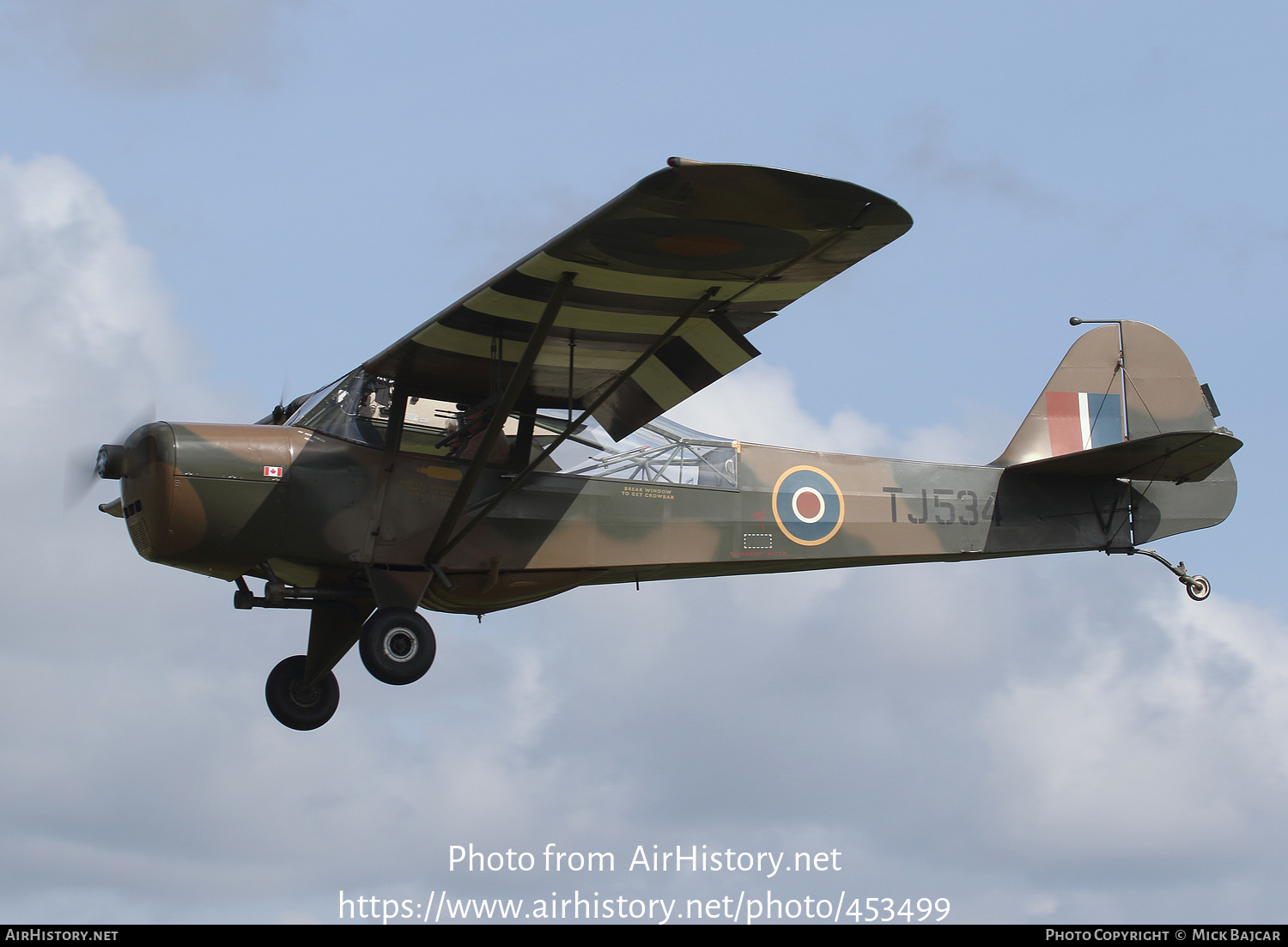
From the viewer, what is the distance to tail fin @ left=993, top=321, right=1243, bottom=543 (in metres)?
13.6

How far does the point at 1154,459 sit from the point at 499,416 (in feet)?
18.4

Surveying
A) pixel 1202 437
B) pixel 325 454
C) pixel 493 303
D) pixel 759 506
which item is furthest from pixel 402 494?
pixel 1202 437

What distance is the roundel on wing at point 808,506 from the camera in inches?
497

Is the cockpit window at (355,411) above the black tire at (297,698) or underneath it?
above

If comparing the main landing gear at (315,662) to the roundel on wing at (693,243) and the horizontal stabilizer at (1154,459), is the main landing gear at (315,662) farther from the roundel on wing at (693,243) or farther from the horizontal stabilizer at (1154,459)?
the horizontal stabilizer at (1154,459)

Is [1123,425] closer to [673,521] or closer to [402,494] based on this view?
[673,521]

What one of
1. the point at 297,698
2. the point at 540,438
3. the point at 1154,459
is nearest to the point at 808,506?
the point at 540,438

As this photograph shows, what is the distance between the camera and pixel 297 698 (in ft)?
39.2

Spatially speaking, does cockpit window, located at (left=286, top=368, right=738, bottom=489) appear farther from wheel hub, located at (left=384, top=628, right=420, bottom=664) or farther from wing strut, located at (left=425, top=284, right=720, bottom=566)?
wheel hub, located at (left=384, top=628, right=420, bottom=664)

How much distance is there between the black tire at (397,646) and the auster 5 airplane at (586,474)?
0.01 meters

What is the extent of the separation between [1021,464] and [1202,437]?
5.20ft

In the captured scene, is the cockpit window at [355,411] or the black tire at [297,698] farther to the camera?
the black tire at [297,698]

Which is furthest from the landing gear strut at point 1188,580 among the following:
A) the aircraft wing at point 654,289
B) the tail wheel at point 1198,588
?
the aircraft wing at point 654,289

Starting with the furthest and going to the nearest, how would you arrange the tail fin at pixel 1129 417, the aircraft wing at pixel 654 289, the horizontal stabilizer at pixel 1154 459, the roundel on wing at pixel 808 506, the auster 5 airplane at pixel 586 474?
A: the tail fin at pixel 1129 417, the roundel on wing at pixel 808 506, the horizontal stabilizer at pixel 1154 459, the auster 5 airplane at pixel 586 474, the aircraft wing at pixel 654 289
